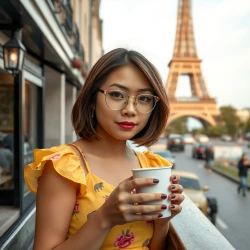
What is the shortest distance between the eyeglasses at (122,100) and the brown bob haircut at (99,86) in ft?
0.20

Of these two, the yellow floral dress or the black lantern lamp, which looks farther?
the black lantern lamp

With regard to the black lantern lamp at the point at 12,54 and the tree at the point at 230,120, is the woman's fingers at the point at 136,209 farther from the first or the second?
the tree at the point at 230,120

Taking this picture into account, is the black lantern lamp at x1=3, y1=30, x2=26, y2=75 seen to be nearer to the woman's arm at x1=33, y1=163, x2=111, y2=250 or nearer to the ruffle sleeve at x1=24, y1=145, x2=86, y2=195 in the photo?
the ruffle sleeve at x1=24, y1=145, x2=86, y2=195

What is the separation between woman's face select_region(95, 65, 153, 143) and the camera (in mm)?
1538

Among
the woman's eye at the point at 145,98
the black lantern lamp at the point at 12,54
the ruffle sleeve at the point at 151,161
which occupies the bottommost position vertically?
the ruffle sleeve at the point at 151,161

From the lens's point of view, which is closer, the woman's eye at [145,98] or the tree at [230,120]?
the woman's eye at [145,98]

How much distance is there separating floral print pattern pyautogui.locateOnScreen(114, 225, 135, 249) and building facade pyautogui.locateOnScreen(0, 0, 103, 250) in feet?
3.16

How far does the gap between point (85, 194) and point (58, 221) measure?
16 cm

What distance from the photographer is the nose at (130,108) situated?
152 centimetres

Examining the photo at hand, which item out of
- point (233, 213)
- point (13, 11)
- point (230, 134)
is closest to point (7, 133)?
point (13, 11)

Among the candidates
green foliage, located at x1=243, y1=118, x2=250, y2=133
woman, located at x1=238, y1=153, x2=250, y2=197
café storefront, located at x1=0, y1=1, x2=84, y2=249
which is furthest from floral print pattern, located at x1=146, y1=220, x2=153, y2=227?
green foliage, located at x1=243, y1=118, x2=250, y2=133

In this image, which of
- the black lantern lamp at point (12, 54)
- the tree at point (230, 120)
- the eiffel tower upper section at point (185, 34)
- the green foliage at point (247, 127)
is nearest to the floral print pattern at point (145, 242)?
the black lantern lamp at point (12, 54)

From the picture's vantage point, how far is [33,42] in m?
6.29

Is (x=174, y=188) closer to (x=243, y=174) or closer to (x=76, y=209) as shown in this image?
(x=76, y=209)
